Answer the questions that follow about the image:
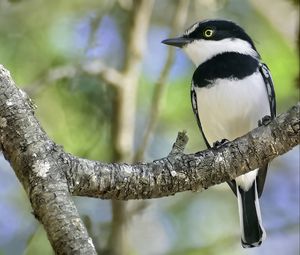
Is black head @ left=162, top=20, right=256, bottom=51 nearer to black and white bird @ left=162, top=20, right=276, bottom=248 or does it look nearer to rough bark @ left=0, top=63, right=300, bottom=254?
black and white bird @ left=162, top=20, right=276, bottom=248

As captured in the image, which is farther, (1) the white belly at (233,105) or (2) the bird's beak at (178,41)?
(2) the bird's beak at (178,41)

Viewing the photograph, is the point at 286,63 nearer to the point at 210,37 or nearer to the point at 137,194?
the point at 210,37

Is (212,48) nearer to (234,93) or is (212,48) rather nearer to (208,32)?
(208,32)

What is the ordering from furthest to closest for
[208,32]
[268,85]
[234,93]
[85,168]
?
[208,32], [268,85], [234,93], [85,168]

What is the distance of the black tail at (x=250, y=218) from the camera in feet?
13.3

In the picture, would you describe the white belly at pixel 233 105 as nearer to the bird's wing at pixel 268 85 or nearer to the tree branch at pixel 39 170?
the bird's wing at pixel 268 85

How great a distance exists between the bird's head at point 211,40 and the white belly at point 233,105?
28 centimetres

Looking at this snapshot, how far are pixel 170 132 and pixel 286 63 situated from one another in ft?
3.31

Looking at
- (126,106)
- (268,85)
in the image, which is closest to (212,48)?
(268,85)

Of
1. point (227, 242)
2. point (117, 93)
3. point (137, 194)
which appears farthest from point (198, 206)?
point (137, 194)

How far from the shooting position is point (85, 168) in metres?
2.50

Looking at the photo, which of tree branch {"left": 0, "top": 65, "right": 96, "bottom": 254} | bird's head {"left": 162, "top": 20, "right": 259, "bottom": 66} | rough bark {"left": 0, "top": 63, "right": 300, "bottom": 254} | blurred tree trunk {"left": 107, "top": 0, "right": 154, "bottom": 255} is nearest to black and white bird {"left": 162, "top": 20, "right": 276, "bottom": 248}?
bird's head {"left": 162, "top": 20, "right": 259, "bottom": 66}

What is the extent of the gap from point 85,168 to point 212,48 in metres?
1.97

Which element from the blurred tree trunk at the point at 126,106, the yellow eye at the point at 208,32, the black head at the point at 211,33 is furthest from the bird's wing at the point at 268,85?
the blurred tree trunk at the point at 126,106
